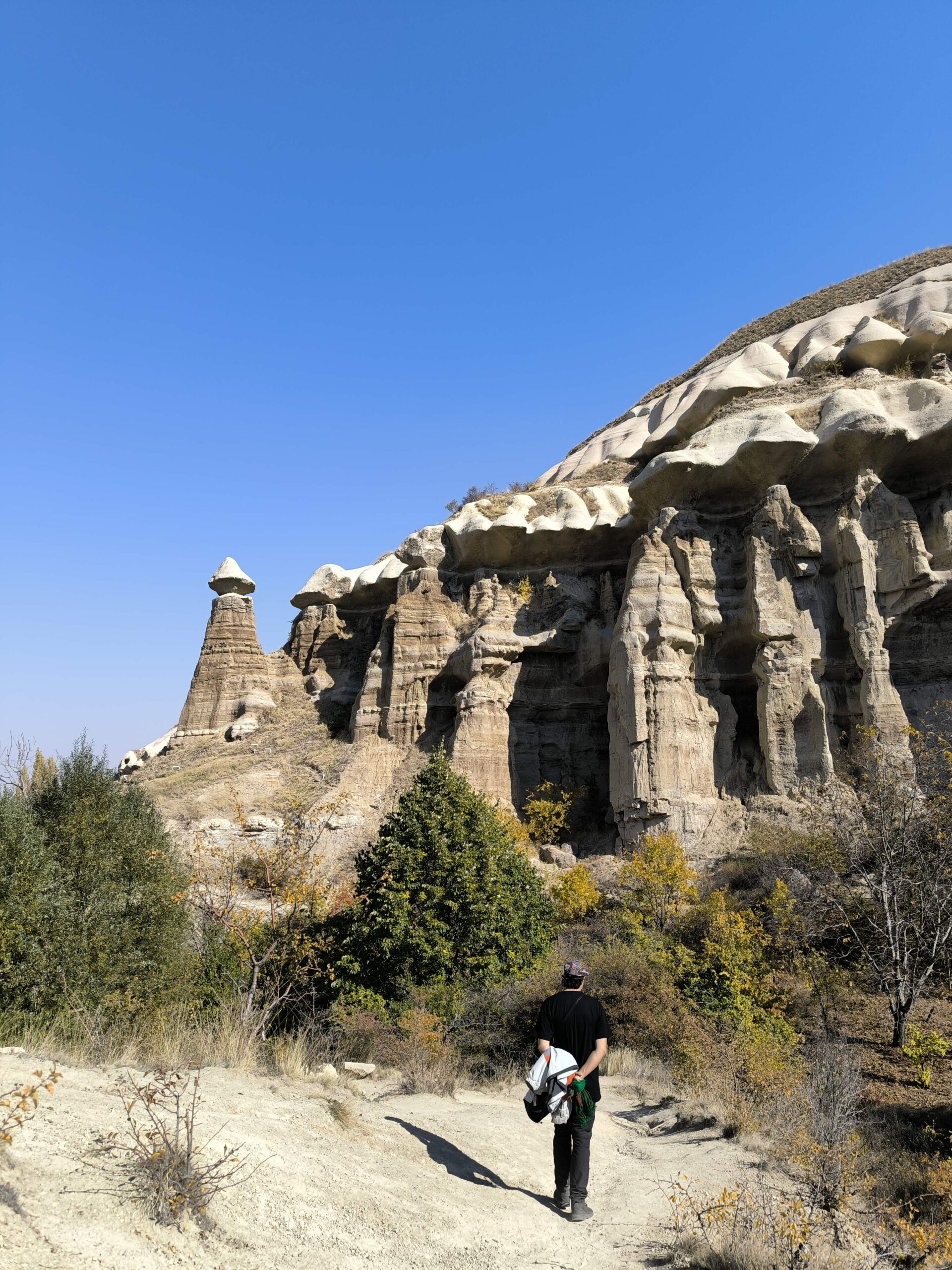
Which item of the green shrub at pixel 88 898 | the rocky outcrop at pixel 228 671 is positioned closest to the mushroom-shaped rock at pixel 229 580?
the rocky outcrop at pixel 228 671

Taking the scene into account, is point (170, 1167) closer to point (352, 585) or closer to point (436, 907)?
point (436, 907)

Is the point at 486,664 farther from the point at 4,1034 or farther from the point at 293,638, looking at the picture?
the point at 4,1034

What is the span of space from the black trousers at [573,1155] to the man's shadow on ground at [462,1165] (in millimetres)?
256

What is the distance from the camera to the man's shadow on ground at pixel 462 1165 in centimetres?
648

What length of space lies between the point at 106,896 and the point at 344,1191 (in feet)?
23.0

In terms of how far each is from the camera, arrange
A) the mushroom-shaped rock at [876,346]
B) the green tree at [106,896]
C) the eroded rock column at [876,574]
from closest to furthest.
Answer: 1. the green tree at [106,896]
2. the eroded rock column at [876,574]
3. the mushroom-shaped rock at [876,346]

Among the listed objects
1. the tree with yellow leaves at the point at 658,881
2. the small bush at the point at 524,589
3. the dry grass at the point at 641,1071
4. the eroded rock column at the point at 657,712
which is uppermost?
the small bush at the point at 524,589

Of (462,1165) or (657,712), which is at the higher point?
(657,712)

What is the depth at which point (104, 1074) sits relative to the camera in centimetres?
690

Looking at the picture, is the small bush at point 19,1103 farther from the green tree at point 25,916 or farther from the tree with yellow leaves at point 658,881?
the tree with yellow leaves at point 658,881

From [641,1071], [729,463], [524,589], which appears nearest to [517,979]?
[641,1071]

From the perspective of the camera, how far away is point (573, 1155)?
20.1 ft

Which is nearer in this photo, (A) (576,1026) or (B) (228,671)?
(A) (576,1026)

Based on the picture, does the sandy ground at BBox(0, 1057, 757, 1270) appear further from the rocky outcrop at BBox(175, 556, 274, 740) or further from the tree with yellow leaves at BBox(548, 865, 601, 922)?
the rocky outcrop at BBox(175, 556, 274, 740)
